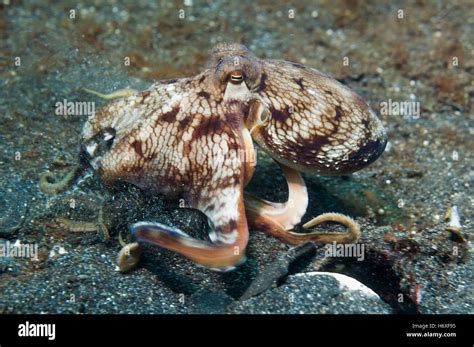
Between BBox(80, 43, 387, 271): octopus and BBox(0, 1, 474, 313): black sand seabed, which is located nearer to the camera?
BBox(80, 43, 387, 271): octopus

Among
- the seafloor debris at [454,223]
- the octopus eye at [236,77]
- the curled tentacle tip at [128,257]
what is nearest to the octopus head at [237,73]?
the octopus eye at [236,77]

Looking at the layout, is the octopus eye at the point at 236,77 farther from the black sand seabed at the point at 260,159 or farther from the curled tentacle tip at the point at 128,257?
the curled tentacle tip at the point at 128,257

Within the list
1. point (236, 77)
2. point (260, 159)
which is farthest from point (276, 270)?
point (260, 159)

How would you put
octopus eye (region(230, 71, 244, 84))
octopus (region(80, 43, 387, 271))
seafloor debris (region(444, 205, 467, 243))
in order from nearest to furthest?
octopus (region(80, 43, 387, 271)) < octopus eye (region(230, 71, 244, 84)) < seafloor debris (region(444, 205, 467, 243))

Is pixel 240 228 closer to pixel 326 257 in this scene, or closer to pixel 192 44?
pixel 326 257

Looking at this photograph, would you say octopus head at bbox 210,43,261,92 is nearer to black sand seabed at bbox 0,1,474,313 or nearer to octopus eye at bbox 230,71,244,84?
octopus eye at bbox 230,71,244,84

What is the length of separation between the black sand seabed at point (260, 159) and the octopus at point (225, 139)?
315mm

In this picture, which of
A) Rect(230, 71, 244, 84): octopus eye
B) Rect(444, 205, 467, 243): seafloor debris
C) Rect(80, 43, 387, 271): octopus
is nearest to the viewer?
Rect(80, 43, 387, 271): octopus

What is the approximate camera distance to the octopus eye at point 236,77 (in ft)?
10.4

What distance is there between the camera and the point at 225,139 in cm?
311

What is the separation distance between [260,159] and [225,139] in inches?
62.7

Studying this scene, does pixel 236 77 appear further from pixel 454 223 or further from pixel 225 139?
pixel 454 223

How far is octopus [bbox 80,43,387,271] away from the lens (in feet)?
9.96

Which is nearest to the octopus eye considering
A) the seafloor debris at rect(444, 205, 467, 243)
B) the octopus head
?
the octopus head
